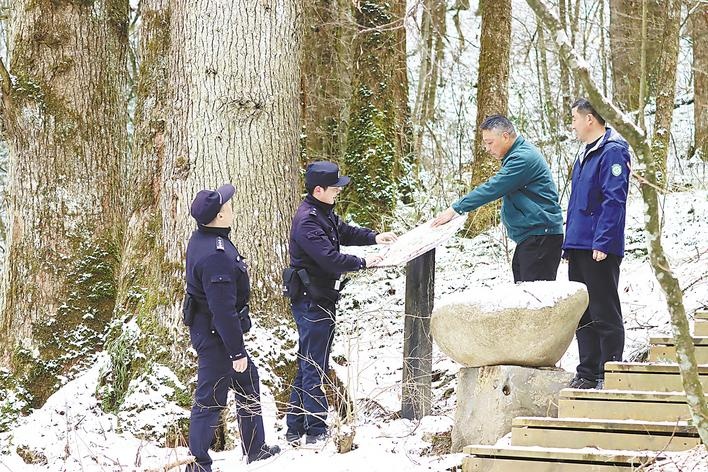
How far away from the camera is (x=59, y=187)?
7844mm

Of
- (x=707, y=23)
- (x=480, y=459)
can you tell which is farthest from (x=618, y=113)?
(x=707, y=23)

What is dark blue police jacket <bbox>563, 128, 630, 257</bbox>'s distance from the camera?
5293 mm

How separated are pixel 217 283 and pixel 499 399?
177cm

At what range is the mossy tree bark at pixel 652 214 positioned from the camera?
10.5 feet

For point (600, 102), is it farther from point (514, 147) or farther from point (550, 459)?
point (514, 147)

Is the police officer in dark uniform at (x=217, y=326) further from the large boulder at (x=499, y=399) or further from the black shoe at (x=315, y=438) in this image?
the large boulder at (x=499, y=399)

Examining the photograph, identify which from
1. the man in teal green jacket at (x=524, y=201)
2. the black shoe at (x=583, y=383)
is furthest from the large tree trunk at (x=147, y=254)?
the black shoe at (x=583, y=383)

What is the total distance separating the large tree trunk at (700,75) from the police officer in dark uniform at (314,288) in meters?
7.98

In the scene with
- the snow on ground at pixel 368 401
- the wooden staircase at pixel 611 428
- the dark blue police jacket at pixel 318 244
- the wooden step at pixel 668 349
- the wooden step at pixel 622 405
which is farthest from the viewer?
the dark blue police jacket at pixel 318 244

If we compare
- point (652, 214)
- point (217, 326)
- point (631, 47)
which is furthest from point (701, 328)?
point (631, 47)

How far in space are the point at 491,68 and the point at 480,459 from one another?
733 cm

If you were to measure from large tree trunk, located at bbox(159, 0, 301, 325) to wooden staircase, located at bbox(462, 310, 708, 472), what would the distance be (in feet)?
8.47

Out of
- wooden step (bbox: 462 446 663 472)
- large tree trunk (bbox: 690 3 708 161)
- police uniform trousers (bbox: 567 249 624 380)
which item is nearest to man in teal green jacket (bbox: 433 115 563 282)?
police uniform trousers (bbox: 567 249 624 380)

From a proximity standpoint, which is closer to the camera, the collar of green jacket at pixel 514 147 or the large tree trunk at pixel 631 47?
the collar of green jacket at pixel 514 147
